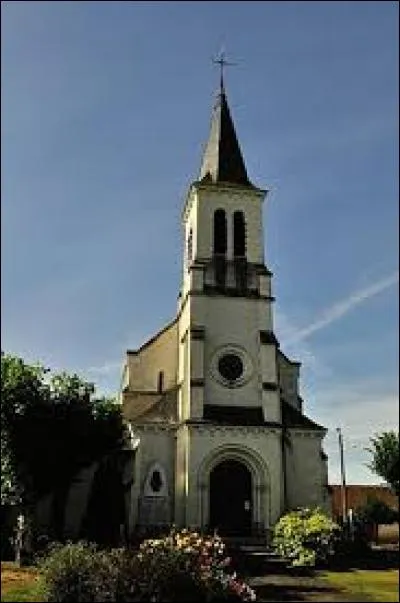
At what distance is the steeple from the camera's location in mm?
40312

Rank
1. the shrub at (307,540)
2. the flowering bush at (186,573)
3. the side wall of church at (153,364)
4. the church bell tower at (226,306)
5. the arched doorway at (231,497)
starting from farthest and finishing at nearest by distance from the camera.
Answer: the side wall of church at (153,364) → the church bell tower at (226,306) → the arched doorway at (231,497) → the shrub at (307,540) → the flowering bush at (186,573)

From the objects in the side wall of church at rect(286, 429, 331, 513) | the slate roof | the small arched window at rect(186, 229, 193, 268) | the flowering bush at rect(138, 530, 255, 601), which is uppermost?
the slate roof

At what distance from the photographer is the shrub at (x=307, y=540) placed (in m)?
25.9

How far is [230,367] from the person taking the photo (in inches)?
1387

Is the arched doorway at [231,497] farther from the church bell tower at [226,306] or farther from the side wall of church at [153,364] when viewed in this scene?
the side wall of church at [153,364]

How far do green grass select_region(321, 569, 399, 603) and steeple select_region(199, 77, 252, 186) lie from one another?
2288 centimetres

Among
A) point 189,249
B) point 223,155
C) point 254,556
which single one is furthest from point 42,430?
point 223,155

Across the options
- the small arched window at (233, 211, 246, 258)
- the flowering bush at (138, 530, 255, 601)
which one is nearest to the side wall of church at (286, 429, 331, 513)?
the small arched window at (233, 211, 246, 258)

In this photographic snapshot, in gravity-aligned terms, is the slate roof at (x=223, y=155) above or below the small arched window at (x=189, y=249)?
above

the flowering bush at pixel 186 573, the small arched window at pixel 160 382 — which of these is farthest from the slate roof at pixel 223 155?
the flowering bush at pixel 186 573

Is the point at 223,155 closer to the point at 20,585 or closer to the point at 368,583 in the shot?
the point at 368,583

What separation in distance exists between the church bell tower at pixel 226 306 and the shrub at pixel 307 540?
22.7 ft

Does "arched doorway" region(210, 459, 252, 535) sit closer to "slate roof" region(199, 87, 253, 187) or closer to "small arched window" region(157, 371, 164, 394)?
"small arched window" region(157, 371, 164, 394)

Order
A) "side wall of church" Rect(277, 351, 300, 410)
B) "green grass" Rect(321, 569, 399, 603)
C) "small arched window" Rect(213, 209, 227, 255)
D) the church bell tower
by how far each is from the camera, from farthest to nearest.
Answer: "side wall of church" Rect(277, 351, 300, 410) < "small arched window" Rect(213, 209, 227, 255) < the church bell tower < "green grass" Rect(321, 569, 399, 603)
